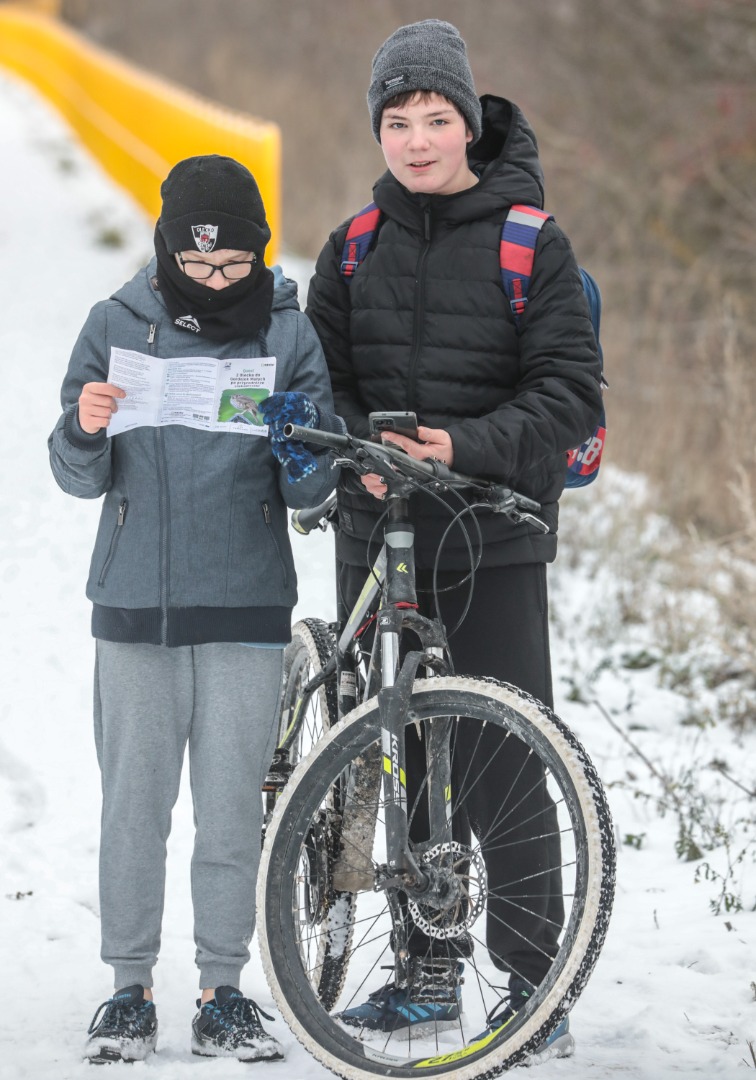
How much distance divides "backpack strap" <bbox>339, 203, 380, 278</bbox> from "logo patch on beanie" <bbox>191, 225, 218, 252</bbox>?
0.33m

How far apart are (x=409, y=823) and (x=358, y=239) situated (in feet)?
4.14

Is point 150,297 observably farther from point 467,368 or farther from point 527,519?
point 527,519

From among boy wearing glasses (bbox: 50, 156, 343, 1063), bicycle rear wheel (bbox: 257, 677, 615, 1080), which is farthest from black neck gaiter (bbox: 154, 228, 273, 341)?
bicycle rear wheel (bbox: 257, 677, 615, 1080)

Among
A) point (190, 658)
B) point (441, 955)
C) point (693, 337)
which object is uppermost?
point (693, 337)

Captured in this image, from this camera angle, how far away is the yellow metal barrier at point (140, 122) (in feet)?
35.4

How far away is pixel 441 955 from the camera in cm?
340

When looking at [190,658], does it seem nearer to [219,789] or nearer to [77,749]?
[219,789]

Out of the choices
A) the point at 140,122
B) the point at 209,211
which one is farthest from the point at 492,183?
the point at 140,122

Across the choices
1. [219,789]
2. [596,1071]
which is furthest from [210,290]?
[596,1071]

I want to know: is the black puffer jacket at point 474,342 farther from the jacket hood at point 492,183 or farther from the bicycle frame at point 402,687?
the bicycle frame at point 402,687

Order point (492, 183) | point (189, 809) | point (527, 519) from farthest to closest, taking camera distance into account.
→ 1. point (189, 809)
2. point (492, 183)
3. point (527, 519)

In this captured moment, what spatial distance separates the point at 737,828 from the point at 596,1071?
5.35 feet

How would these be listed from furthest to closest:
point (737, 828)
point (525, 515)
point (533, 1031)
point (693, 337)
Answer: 1. point (693, 337)
2. point (737, 828)
3. point (525, 515)
4. point (533, 1031)

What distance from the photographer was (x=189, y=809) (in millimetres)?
4797
